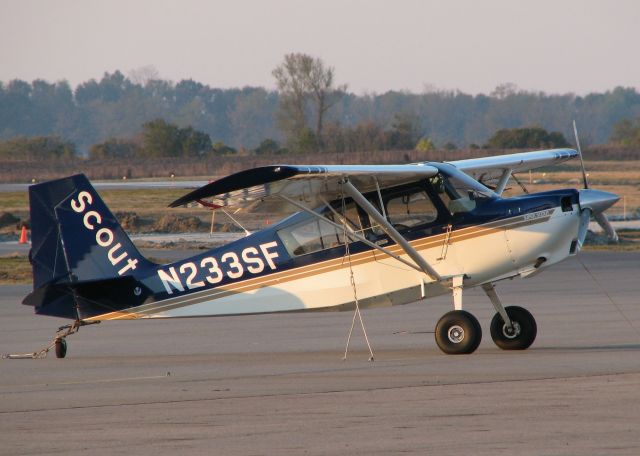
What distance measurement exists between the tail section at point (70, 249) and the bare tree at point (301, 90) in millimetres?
85214

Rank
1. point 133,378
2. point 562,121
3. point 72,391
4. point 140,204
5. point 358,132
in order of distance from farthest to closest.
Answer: point 562,121 → point 358,132 → point 140,204 → point 133,378 → point 72,391

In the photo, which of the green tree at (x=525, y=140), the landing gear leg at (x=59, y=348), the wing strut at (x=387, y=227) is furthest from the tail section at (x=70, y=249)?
the green tree at (x=525, y=140)

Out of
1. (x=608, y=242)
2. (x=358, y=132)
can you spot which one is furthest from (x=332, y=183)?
(x=358, y=132)

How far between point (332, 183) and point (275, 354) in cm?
228

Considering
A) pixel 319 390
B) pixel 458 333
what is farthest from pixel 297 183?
A: pixel 319 390

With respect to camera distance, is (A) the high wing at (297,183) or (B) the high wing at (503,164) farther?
(B) the high wing at (503,164)

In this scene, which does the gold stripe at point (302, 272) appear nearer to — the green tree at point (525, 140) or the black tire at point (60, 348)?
the black tire at point (60, 348)

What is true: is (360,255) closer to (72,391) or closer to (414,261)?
(414,261)

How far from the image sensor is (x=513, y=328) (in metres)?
13.5

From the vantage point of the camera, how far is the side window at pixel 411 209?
13.3 meters

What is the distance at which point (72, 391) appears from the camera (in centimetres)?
1108

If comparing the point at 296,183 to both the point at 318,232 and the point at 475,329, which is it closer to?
the point at 318,232

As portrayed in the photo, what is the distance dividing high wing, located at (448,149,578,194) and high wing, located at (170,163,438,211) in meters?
2.10

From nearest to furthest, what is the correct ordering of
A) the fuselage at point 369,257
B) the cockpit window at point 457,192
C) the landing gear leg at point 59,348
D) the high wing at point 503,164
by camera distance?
1. the fuselage at point 369,257
2. the cockpit window at point 457,192
3. the landing gear leg at point 59,348
4. the high wing at point 503,164
